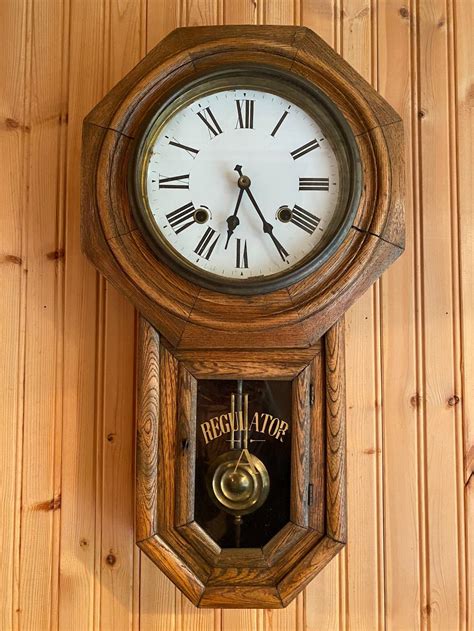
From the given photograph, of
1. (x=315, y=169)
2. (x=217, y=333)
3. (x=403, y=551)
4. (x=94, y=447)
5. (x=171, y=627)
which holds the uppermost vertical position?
(x=315, y=169)

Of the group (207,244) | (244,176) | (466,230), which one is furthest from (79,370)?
(466,230)

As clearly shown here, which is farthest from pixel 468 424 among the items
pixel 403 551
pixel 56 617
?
pixel 56 617

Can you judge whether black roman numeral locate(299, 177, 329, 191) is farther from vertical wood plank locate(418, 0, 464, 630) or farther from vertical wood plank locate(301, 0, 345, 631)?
vertical wood plank locate(301, 0, 345, 631)

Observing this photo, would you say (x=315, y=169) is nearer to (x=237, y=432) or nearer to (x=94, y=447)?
(x=237, y=432)

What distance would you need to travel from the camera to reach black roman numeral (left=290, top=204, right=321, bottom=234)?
3.36ft

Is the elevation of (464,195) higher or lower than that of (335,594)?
higher

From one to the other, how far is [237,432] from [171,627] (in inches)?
14.8

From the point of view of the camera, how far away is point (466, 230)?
1178 mm

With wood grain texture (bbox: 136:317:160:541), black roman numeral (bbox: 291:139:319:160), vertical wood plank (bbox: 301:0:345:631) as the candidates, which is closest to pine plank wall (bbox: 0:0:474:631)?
vertical wood plank (bbox: 301:0:345:631)

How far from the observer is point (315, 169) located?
1.03 m

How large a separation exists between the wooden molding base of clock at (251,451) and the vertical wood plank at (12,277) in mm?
273

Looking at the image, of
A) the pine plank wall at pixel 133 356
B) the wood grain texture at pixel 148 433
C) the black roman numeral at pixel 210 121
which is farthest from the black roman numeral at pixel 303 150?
the wood grain texture at pixel 148 433

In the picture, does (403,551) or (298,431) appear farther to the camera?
(403,551)

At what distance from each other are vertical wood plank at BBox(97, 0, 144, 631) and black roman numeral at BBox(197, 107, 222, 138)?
330mm
